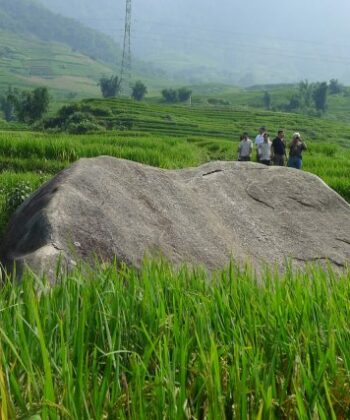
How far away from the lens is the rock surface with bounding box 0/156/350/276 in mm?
5926

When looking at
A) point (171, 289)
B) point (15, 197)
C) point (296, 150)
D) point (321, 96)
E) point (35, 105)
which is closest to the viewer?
point (171, 289)

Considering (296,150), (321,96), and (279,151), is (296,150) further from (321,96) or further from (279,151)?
(321,96)

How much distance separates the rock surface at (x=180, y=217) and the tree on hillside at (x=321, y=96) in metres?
149

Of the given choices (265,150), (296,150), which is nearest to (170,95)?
(265,150)

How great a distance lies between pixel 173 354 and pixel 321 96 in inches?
6176

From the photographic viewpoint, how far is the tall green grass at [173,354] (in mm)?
1696

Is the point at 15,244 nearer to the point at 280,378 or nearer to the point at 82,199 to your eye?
the point at 82,199

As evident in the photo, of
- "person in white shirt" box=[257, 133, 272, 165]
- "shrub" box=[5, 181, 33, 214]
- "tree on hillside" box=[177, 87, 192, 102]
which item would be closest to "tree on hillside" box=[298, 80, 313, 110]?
"tree on hillside" box=[177, 87, 192, 102]

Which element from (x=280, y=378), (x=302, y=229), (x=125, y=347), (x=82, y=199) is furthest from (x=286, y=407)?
(x=302, y=229)

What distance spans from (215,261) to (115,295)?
4.28 metres

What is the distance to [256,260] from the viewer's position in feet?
24.6

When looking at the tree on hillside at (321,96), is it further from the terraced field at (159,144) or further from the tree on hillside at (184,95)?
the terraced field at (159,144)

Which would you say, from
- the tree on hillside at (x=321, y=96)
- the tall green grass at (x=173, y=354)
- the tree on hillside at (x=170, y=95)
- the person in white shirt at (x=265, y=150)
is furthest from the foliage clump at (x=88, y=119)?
the tree on hillside at (x=321, y=96)

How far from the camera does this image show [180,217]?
23.9 ft
